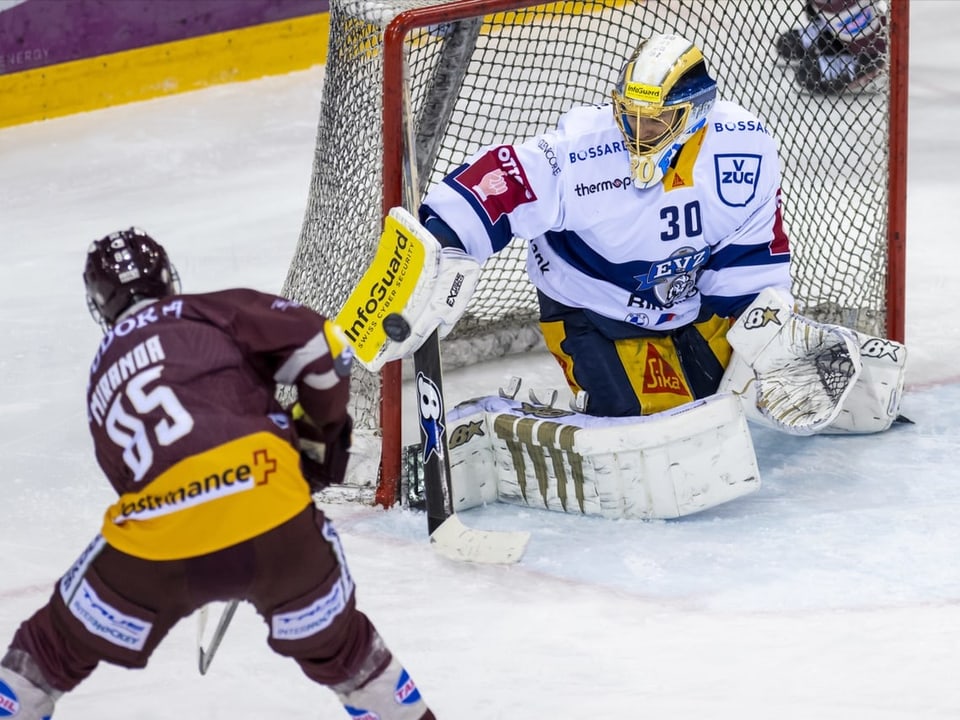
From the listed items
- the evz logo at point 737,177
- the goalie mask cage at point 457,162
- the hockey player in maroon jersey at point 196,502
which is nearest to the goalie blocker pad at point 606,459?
the goalie mask cage at point 457,162

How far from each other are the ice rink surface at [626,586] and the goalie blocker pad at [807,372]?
0.10m

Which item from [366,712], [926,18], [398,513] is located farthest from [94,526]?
[926,18]

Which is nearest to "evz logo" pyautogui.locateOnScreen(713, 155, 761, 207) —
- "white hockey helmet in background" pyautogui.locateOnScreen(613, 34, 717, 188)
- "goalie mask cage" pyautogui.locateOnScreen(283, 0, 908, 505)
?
"white hockey helmet in background" pyautogui.locateOnScreen(613, 34, 717, 188)

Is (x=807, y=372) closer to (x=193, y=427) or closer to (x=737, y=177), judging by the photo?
(x=737, y=177)

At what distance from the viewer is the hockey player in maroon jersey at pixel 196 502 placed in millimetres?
2205

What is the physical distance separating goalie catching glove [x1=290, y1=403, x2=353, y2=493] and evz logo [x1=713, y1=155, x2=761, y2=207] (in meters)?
1.29

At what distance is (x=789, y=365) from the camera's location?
11.9ft

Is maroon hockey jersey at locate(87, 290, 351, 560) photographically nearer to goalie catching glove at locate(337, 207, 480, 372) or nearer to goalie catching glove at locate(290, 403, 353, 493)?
goalie catching glove at locate(290, 403, 353, 493)

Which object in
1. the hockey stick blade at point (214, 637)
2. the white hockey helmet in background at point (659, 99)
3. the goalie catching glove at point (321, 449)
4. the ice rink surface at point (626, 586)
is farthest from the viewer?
the white hockey helmet in background at point (659, 99)

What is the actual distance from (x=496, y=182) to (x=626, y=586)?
863 mm

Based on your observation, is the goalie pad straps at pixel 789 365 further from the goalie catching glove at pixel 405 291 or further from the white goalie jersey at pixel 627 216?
the goalie catching glove at pixel 405 291

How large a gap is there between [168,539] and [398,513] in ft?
4.38

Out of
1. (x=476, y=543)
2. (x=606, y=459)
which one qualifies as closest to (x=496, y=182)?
(x=606, y=459)

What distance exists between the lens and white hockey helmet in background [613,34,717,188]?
10.8ft
